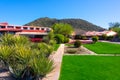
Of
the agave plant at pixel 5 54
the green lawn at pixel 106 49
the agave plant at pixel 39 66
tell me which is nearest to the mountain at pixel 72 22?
the green lawn at pixel 106 49

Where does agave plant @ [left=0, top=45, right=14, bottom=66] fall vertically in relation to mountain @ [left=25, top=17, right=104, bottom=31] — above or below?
below

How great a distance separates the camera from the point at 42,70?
28.9 feet

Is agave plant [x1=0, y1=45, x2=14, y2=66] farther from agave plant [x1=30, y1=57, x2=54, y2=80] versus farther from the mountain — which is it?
the mountain

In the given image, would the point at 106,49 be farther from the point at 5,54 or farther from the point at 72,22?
the point at 72,22

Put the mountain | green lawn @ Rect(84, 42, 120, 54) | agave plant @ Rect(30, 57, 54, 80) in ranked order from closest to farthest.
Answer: agave plant @ Rect(30, 57, 54, 80)
green lawn @ Rect(84, 42, 120, 54)
the mountain

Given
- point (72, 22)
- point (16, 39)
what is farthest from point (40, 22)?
point (16, 39)

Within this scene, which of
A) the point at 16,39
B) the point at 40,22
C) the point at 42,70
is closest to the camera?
the point at 42,70

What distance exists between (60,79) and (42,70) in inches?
55.2

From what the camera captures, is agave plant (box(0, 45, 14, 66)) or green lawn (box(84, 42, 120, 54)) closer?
agave plant (box(0, 45, 14, 66))

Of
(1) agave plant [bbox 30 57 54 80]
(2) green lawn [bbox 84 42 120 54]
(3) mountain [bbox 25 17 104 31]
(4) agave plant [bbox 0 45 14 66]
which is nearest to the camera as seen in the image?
(1) agave plant [bbox 30 57 54 80]

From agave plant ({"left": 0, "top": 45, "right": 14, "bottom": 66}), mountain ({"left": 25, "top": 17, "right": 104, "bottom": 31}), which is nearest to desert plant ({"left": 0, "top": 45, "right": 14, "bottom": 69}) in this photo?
agave plant ({"left": 0, "top": 45, "right": 14, "bottom": 66})

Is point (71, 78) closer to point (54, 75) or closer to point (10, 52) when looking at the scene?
point (54, 75)

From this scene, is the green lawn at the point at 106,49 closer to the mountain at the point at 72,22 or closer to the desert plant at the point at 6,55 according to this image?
the desert plant at the point at 6,55

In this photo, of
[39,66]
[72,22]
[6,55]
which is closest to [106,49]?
[6,55]
